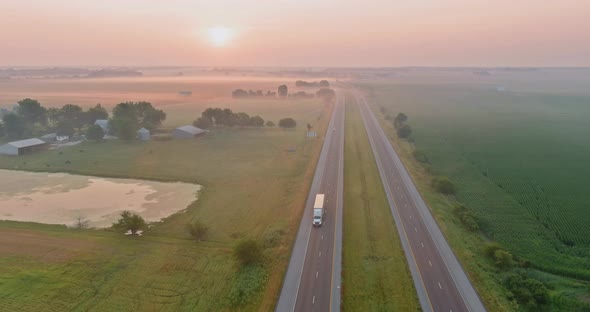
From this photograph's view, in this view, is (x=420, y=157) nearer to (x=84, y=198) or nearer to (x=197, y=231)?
(x=197, y=231)

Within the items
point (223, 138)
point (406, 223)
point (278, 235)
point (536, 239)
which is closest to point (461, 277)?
point (406, 223)

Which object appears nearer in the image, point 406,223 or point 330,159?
point 406,223

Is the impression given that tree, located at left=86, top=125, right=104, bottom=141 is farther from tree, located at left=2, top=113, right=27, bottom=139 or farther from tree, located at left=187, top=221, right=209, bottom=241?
tree, located at left=187, top=221, right=209, bottom=241

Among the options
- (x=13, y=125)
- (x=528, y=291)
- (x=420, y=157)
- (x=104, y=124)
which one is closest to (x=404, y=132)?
(x=420, y=157)

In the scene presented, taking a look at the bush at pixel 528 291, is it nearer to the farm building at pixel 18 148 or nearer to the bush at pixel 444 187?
the bush at pixel 444 187

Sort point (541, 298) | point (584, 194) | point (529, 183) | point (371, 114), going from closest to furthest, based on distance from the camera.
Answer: point (541, 298) < point (584, 194) < point (529, 183) < point (371, 114)

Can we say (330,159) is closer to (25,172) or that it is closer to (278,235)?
(278,235)

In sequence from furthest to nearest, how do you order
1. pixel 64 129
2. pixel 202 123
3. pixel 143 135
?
pixel 202 123
pixel 64 129
pixel 143 135
